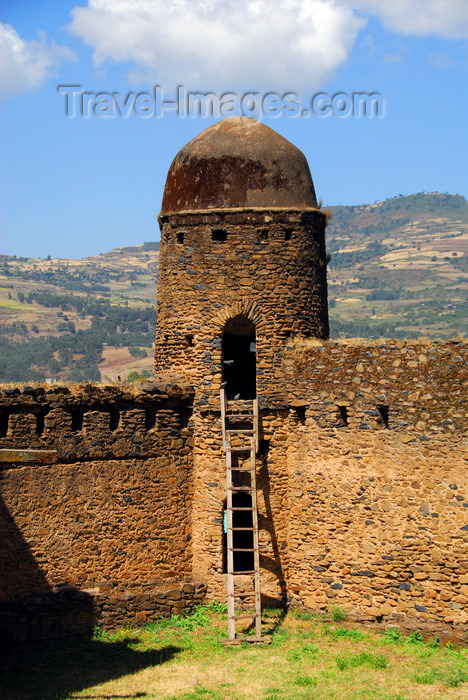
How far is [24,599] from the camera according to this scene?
1620 centimetres

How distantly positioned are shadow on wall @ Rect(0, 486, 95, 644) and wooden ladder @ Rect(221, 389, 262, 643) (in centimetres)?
300

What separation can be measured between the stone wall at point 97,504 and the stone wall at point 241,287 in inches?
38.7

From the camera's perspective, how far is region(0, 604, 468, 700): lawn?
46.0ft

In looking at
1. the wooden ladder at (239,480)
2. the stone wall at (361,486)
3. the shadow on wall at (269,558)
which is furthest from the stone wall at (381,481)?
the wooden ladder at (239,480)

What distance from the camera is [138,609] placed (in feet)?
56.6

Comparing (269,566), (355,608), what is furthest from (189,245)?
(355,608)

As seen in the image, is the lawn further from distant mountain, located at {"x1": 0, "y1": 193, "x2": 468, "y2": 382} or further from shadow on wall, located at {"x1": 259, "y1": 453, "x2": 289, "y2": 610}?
distant mountain, located at {"x1": 0, "y1": 193, "x2": 468, "y2": 382}

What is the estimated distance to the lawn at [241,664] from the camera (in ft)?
46.0

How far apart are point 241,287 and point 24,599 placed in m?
7.18

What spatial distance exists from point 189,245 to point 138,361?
108899 mm

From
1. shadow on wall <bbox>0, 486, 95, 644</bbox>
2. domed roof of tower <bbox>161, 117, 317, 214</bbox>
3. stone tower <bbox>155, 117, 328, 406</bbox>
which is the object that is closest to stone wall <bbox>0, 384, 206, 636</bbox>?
shadow on wall <bbox>0, 486, 95, 644</bbox>

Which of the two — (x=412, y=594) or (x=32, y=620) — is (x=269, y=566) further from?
(x=32, y=620)

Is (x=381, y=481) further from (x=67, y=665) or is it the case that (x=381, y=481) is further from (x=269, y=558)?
(x=67, y=665)

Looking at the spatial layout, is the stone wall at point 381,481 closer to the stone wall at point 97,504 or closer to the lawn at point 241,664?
the lawn at point 241,664
